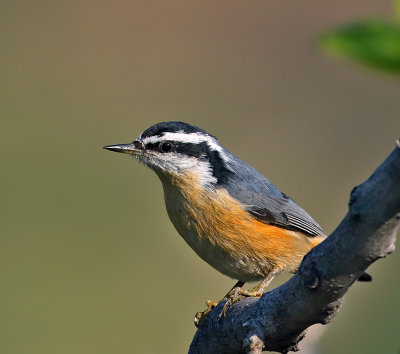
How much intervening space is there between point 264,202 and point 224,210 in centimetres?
33

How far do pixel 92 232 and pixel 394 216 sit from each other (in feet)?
26.0

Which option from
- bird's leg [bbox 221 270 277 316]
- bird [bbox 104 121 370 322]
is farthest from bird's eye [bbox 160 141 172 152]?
bird's leg [bbox 221 270 277 316]

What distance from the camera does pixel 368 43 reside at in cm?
87

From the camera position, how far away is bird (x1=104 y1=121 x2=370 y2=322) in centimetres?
363

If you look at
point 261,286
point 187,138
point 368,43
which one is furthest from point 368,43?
point 187,138

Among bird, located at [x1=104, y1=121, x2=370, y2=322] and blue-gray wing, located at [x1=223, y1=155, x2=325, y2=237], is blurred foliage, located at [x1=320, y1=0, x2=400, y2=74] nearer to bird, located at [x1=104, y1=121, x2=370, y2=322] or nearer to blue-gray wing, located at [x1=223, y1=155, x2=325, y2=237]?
bird, located at [x1=104, y1=121, x2=370, y2=322]

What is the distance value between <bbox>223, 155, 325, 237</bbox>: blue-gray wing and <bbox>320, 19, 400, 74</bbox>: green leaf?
290cm

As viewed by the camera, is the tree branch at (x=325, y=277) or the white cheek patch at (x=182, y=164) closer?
the tree branch at (x=325, y=277)

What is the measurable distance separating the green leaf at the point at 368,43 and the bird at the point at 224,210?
2.61m

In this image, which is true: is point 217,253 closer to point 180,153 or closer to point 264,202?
point 264,202

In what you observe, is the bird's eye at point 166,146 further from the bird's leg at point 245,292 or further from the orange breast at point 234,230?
the bird's leg at point 245,292

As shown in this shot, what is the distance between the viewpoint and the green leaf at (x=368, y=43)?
87cm

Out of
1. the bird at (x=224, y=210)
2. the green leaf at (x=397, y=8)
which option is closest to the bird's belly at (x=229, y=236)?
the bird at (x=224, y=210)

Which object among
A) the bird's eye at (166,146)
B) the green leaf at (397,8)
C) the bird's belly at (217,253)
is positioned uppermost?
the bird's eye at (166,146)
